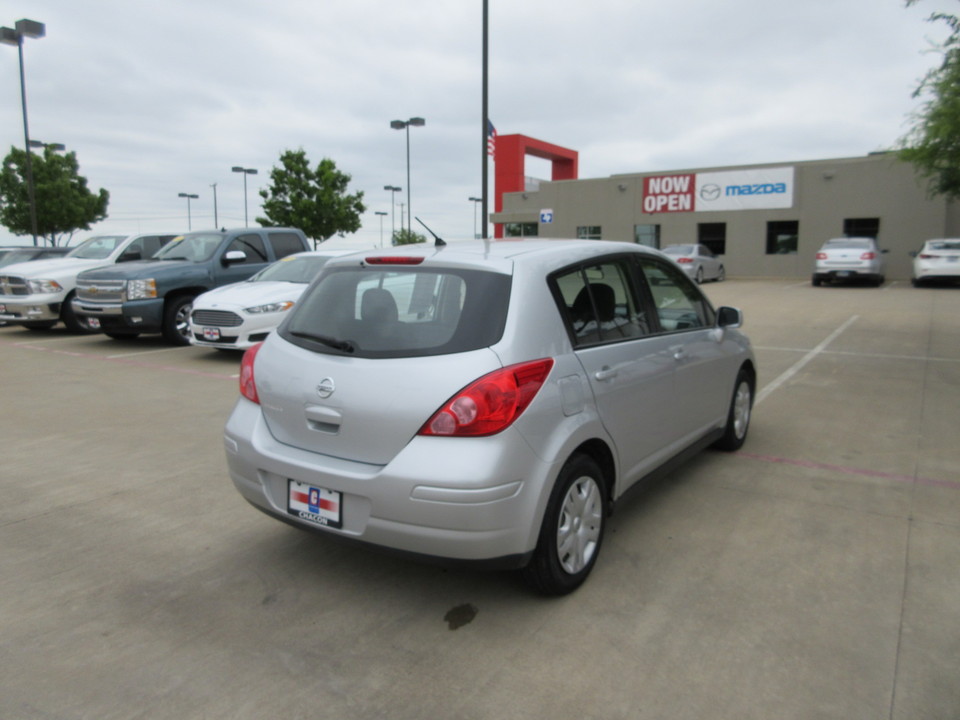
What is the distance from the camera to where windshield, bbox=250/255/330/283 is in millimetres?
10750

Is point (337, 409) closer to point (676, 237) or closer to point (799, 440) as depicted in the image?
point (799, 440)

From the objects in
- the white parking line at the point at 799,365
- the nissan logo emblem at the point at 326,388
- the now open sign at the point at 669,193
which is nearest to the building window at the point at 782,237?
the now open sign at the point at 669,193

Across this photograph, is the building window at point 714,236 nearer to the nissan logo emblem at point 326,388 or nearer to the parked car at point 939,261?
the parked car at point 939,261

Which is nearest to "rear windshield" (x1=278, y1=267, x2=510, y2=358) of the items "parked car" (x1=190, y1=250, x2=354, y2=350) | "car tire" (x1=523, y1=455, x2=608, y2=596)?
"car tire" (x1=523, y1=455, x2=608, y2=596)

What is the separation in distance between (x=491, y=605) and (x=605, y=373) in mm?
1189

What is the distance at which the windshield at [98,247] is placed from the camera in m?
14.3

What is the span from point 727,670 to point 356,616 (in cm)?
152

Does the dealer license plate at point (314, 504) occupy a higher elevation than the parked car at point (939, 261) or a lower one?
lower

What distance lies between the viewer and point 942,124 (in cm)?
1047

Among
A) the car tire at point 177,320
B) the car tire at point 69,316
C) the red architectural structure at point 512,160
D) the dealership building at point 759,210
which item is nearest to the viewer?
the car tire at point 177,320

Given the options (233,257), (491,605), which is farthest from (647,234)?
(491,605)

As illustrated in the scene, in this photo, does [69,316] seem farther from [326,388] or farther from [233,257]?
[326,388]

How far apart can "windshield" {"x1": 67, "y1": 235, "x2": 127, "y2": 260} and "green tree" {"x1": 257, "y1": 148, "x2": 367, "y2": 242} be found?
2726 cm

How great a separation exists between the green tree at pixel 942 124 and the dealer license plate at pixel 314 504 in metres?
9.74
